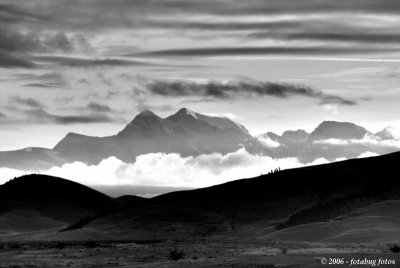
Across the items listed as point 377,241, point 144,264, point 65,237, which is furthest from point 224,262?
point 65,237

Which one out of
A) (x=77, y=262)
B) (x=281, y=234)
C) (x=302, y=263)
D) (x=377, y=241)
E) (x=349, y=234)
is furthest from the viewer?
(x=281, y=234)

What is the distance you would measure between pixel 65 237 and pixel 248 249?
8135 centimetres

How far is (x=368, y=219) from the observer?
18200 centimetres

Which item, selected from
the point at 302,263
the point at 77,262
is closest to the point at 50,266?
the point at 77,262

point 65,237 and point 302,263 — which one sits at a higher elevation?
point 65,237

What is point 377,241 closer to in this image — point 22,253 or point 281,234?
point 281,234

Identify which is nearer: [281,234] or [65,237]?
[281,234]

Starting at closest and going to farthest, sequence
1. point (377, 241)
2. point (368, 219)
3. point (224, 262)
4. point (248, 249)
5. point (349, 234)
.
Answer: point (224, 262) < point (248, 249) < point (377, 241) < point (349, 234) < point (368, 219)

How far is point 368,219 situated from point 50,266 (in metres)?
97.9

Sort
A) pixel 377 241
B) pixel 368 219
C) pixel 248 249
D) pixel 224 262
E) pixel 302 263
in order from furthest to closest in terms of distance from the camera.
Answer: pixel 368 219
pixel 377 241
pixel 248 249
pixel 224 262
pixel 302 263

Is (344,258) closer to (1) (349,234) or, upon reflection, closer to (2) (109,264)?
(2) (109,264)

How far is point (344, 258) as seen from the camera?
9150 centimetres

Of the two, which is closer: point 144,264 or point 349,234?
point 144,264

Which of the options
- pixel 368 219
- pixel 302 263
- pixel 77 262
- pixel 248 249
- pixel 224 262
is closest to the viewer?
pixel 302 263
